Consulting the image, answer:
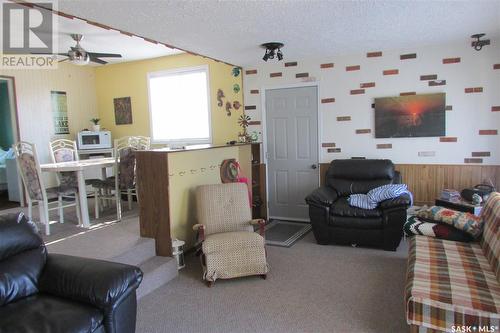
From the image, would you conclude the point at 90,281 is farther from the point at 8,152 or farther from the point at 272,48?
the point at 8,152

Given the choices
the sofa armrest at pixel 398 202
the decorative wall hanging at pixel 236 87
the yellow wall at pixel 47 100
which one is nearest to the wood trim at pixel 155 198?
the sofa armrest at pixel 398 202

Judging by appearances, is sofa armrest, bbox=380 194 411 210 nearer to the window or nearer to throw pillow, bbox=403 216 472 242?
throw pillow, bbox=403 216 472 242

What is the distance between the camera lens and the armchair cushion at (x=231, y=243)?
3270mm

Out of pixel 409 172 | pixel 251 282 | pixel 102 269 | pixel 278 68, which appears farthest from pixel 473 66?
pixel 102 269

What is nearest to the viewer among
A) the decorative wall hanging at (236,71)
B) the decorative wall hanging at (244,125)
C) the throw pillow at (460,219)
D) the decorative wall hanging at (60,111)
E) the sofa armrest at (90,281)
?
the sofa armrest at (90,281)

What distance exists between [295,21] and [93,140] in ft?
15.2

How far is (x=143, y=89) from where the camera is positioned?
21.2 ft

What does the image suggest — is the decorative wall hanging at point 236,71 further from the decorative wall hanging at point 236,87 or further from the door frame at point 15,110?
the door frame at point 15,110

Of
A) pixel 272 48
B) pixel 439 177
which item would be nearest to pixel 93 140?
pixel 272 48

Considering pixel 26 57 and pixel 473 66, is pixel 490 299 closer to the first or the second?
pixel 473 66

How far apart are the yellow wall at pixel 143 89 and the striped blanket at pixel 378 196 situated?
2.36 metres

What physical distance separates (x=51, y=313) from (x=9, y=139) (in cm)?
662

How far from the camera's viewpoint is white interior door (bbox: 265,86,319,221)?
17.2ft

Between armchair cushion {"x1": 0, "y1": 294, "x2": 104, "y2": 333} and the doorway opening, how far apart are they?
14.5 feet
